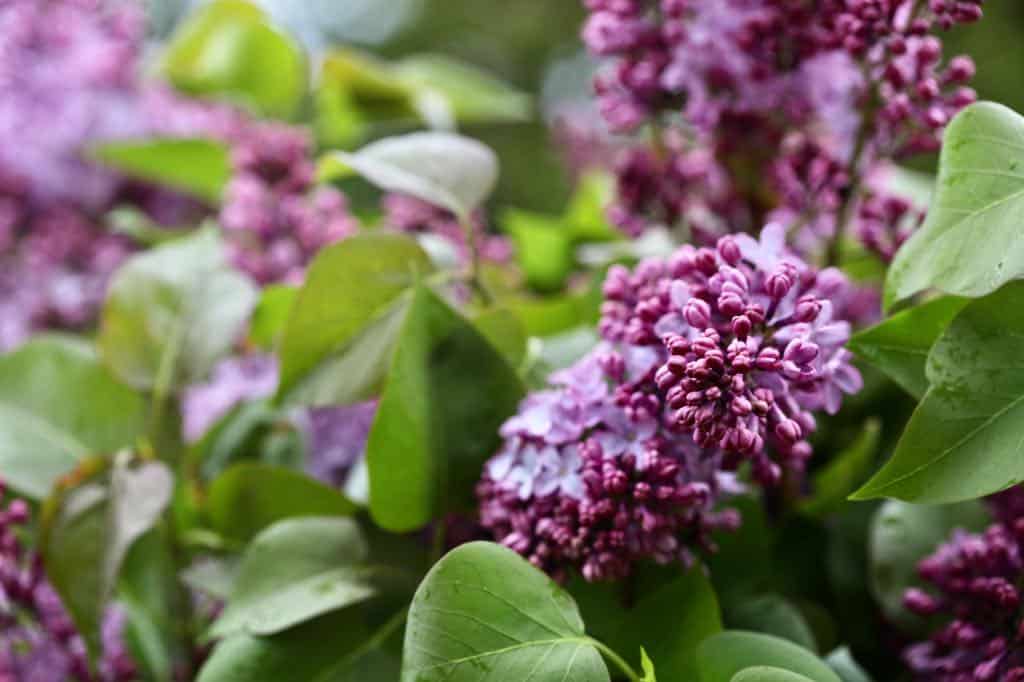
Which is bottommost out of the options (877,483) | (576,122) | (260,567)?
(576,122)

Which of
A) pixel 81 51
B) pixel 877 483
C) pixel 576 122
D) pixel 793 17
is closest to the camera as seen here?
pixel 877 483

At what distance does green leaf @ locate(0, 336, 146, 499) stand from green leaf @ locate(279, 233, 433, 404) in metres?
0.12

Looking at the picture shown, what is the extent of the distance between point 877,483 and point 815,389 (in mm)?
36

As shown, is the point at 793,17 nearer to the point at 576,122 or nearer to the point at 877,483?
the point at 877,483

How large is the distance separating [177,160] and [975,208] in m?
0.57

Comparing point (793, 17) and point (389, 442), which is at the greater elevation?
point (793, 17)

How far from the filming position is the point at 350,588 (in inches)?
15.1

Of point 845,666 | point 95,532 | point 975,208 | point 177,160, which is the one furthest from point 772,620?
point 177,160

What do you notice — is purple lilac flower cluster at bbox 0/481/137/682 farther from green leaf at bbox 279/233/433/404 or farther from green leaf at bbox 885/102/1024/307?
green leaf at bbox 885/102/1024/307

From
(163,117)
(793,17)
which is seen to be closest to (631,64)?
(793,17)

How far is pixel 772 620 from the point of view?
0.37 metres

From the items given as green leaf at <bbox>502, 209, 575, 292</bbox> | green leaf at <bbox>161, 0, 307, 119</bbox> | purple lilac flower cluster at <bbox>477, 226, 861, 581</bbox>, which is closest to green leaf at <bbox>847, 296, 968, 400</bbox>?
purple lilac flower cluster at <bbox>477, 226, 861, 581</bbox>

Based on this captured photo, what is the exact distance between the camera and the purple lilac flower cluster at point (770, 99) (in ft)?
1.29

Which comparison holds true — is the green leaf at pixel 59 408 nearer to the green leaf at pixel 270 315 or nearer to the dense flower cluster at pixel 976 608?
the green leaf at pixel 270 315
